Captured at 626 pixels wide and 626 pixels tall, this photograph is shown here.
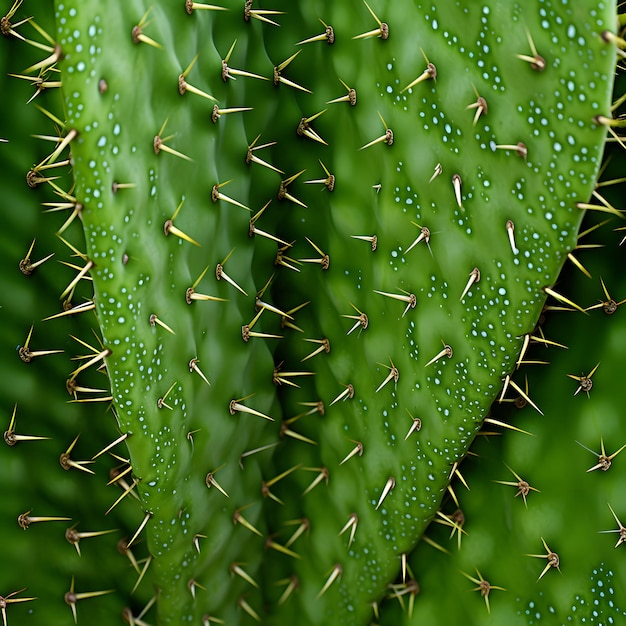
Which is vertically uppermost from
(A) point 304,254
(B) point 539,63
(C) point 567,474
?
(B) point 539,63

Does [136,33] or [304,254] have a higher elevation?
[136,33]

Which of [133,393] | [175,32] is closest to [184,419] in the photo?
[133,393]

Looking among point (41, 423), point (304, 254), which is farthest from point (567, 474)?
point (41, 423)

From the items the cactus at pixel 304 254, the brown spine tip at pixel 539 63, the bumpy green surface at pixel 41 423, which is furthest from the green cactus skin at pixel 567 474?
the bumpy green surface at pixel 41 423

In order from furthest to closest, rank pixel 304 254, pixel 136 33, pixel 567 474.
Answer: pixel 304 254, pixel 567 474, pixel 136 33

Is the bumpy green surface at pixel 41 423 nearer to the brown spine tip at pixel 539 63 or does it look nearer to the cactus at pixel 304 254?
the cactus at pixel 304 254

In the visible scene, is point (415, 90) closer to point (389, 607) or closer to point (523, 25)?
point (523, 25)

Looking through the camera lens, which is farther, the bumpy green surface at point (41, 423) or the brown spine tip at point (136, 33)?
the bumpy green surface at point (41, 423)

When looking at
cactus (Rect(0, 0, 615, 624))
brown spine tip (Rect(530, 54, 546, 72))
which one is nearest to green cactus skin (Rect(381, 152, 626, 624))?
cactus (Rect(0, 0, 615, 624))

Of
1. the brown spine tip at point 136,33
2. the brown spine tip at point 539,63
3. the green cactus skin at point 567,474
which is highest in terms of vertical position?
the brown spine tip at point 136,33

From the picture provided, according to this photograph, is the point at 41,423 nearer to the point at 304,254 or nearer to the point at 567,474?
the point at 304,254
